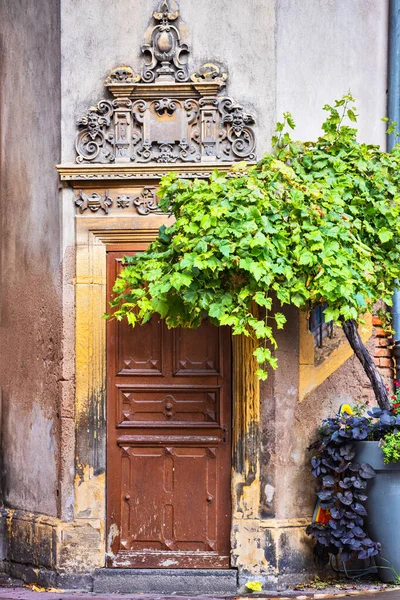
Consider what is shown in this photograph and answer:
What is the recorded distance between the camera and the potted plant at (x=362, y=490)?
23.0ft

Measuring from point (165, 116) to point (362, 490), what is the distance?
3.33 metres

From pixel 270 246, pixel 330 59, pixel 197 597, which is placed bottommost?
pixel 197 597

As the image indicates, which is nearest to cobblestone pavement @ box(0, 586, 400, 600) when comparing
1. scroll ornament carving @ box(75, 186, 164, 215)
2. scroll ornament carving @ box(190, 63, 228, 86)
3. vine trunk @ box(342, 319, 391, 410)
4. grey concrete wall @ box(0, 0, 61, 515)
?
grey concrete wall @ box(0, 0, 61, 515)

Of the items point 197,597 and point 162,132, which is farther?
point 162,132

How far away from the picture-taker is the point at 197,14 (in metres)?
7.72

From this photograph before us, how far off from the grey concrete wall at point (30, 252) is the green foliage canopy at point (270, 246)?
1.03m

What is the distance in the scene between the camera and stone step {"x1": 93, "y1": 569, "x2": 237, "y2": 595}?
7.37 meters

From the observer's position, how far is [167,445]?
760 centimetres

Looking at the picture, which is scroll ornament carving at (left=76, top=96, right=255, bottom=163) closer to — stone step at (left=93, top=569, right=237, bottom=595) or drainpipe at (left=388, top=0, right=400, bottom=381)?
drainpipe at (left=388, top=0, right=400, bottom=381)

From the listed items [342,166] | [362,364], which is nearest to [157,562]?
[362,364]

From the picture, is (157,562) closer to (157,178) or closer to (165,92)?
(157,178)

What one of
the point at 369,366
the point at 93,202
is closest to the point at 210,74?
the point at 93,202

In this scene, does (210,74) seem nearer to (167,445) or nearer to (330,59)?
(330,59)

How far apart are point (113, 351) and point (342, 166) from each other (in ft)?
7.62
